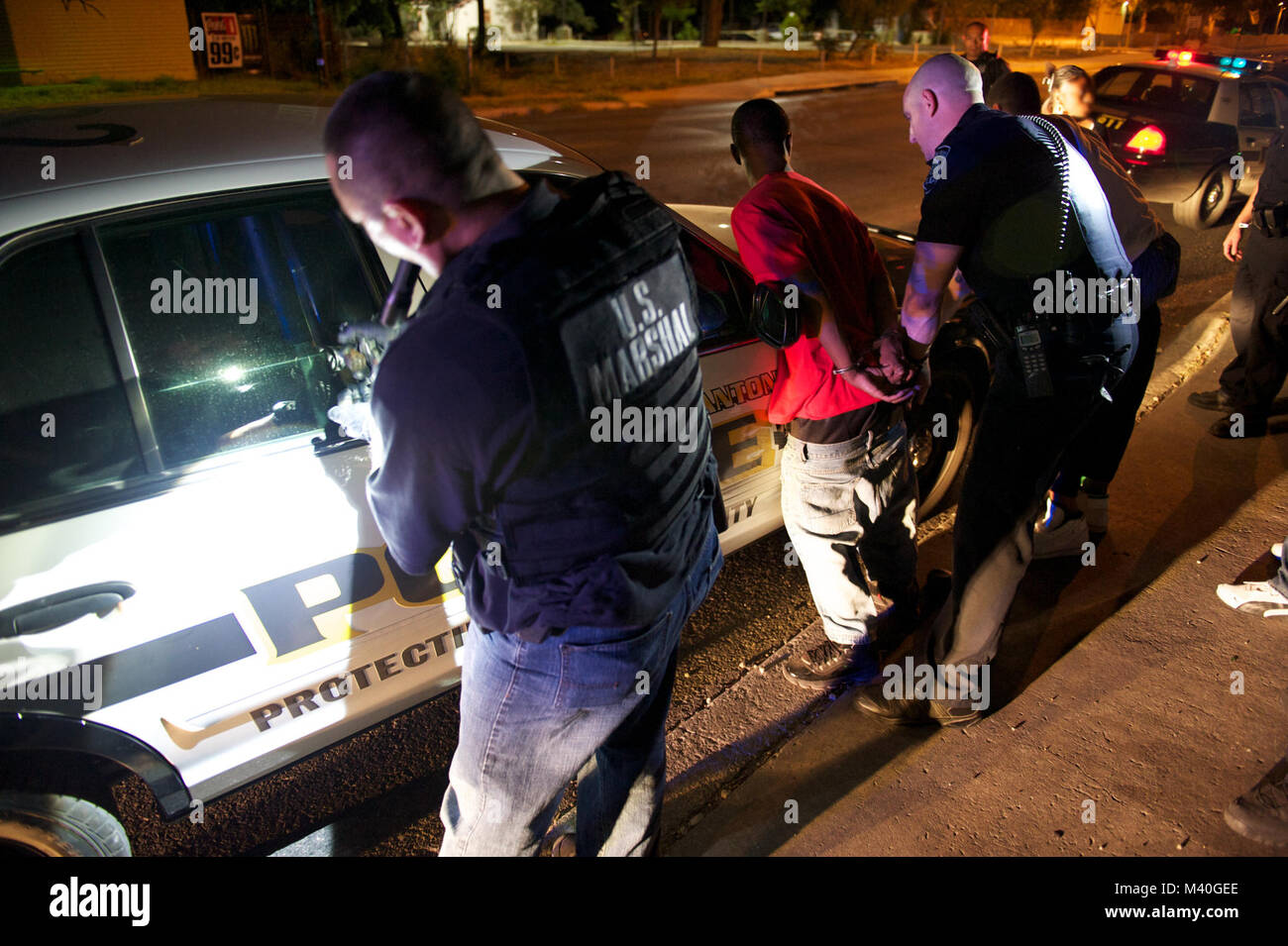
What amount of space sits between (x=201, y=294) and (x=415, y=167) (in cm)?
102

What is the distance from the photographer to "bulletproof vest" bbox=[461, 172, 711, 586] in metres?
1.24

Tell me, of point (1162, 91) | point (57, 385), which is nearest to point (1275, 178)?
point (57, 385)

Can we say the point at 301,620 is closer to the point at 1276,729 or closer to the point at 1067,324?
the point at 1067,324

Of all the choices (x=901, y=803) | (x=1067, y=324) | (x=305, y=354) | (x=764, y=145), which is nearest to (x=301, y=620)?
(x=305, y=354)

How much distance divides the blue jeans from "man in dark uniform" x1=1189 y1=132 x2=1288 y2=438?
3614mm

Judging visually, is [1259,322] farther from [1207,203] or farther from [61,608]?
[1207,203]

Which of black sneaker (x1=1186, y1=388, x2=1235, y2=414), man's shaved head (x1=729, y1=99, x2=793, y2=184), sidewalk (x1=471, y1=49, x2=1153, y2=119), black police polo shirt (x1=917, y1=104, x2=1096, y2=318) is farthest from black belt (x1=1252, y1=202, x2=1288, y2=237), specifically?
sidewalk (x1=471, y1=49, x2=1153, y2=119)

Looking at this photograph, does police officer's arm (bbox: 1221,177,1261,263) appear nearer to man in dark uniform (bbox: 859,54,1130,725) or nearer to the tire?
man in dark uniform (bbox: 859,54,1130,725)

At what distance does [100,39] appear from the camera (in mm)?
21672

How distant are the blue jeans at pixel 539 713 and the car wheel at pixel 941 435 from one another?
5.89ft

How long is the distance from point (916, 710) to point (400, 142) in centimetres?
215

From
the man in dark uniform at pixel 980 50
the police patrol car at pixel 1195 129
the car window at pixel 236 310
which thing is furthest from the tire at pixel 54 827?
the police patrol car at pixel 1195 129

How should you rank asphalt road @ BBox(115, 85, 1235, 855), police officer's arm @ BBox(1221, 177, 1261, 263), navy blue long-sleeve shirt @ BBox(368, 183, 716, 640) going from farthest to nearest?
police officer's arm @ BBox(1221, 177, 1261, 263) → asphalt road @ BBox(115, 85, 1235, 855) → navy blue long-sleeve shirt @ BBox(368, 183, 716, 640)
